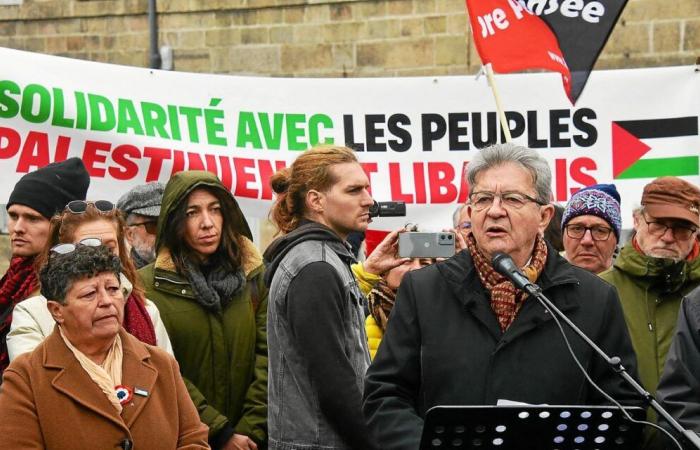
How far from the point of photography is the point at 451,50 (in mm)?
14078

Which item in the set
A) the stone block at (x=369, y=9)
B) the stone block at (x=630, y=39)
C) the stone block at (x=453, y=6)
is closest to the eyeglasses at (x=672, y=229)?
the stone block at (x=630, y=39)

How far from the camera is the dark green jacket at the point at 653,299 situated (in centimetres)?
558

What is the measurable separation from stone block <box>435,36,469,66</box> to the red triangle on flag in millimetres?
6244

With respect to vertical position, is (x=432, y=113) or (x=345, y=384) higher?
(x=432, y=113)

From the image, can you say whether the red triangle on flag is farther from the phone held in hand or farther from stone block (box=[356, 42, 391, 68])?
stone block (box=[356, 42, 391, 68])

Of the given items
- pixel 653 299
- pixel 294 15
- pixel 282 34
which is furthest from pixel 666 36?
pixel 653 299

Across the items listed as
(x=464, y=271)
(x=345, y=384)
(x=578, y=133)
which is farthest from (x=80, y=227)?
(x=578, y=133)

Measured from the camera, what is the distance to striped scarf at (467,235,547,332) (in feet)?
13.9

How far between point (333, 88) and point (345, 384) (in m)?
3.37

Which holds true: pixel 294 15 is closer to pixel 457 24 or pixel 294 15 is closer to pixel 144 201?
pixel 457 24

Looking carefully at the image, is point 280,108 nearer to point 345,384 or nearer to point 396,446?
point 345,384

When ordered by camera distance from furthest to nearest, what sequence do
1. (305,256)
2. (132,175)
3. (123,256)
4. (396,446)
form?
(132,175), (123,256), (305,256), (396,446)

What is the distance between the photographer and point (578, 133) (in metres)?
7.95

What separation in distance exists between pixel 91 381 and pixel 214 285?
1.36 m
